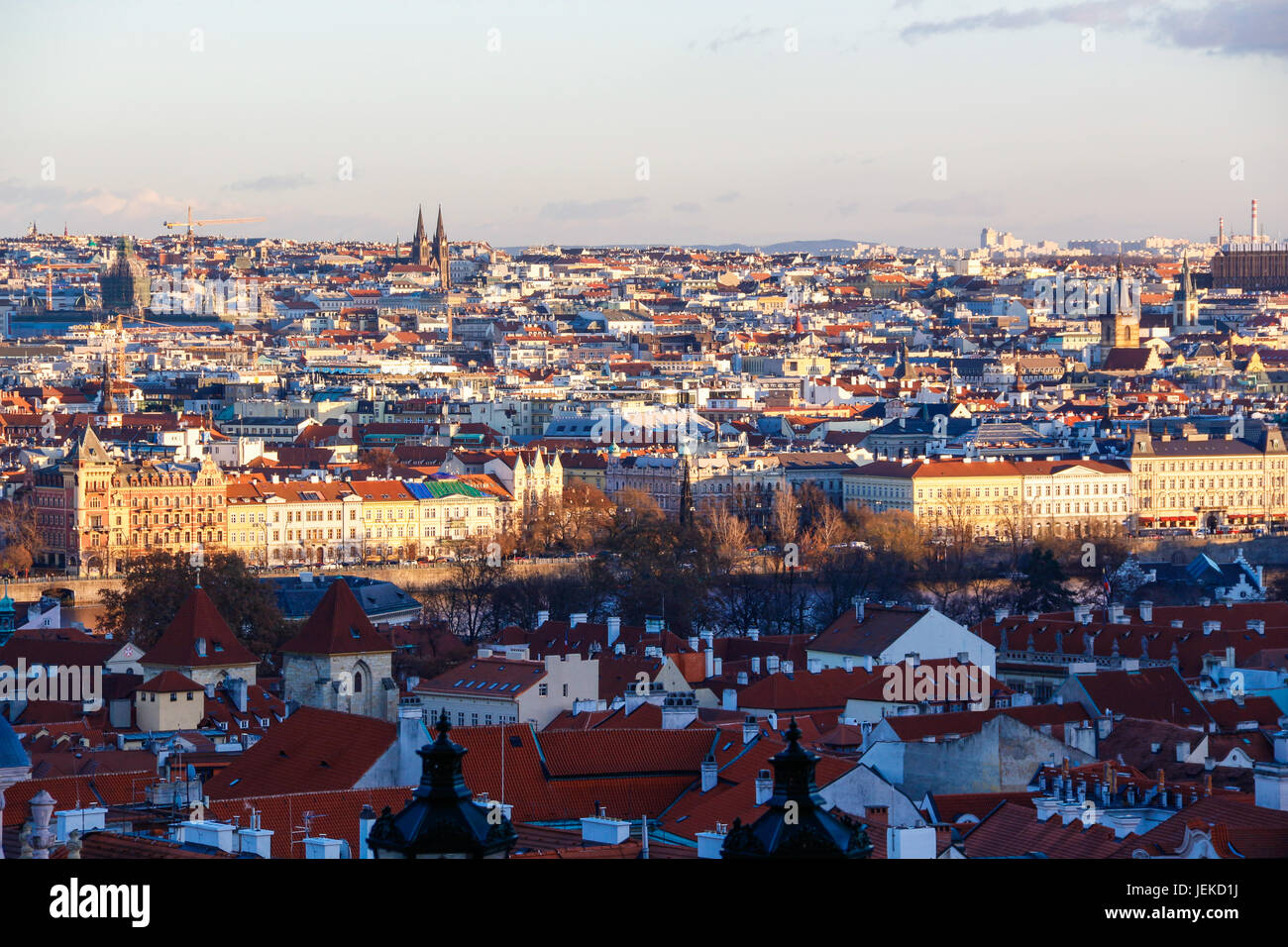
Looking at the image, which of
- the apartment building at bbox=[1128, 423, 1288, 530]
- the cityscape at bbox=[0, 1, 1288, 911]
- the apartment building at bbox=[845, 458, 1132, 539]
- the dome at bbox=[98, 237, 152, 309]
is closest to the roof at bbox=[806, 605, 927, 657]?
the cityscape at bbox=[0, 1, 1288, 911]

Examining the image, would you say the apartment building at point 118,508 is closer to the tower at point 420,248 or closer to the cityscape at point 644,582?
the cityscape at point 644,582

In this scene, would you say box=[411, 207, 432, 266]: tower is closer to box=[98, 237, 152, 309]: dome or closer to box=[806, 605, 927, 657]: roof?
box=[98, 237, 152, 309]: dome

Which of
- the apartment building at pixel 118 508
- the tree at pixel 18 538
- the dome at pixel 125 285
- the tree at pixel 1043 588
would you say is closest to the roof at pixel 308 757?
the tree at pixel 1043 588

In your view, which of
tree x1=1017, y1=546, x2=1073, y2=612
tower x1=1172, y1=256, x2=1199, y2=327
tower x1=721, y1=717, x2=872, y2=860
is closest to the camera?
tower x1=721, y1=717, x2=872, y2=860

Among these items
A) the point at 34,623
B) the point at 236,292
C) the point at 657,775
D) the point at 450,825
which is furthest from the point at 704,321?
the point at 450,825

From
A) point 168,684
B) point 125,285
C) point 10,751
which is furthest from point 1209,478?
point 125,285
